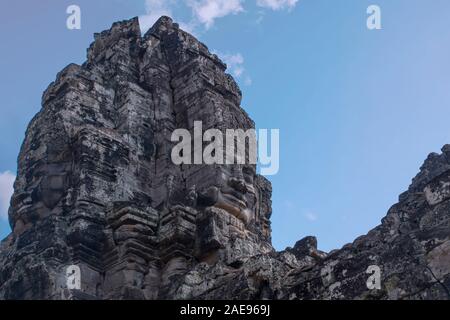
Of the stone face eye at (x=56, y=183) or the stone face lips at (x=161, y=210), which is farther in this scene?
the stone face eye at (x=56, y=183)

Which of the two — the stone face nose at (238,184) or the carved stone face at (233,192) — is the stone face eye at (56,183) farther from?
the stone face nose at (238,184)

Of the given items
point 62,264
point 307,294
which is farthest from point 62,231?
point 307,294

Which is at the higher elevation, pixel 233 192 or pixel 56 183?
pixel 56 183

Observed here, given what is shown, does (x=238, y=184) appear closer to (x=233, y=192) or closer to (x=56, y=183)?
(x=233, y=192)

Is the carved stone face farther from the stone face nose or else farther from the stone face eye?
the stone face eye

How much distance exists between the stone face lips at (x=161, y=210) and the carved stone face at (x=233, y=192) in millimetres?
28

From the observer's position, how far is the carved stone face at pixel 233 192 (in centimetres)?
1736

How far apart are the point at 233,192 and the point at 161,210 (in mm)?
1449

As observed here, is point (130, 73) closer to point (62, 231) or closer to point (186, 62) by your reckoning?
point (186, 62)

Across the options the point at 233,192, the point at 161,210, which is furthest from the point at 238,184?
the point at 161,210

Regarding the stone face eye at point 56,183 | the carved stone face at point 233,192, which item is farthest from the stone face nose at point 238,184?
the stone face eye at point 56,183

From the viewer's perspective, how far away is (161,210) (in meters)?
17.7

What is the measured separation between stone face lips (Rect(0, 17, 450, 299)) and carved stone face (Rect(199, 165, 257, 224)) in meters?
0.03

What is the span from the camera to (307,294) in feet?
41.8
